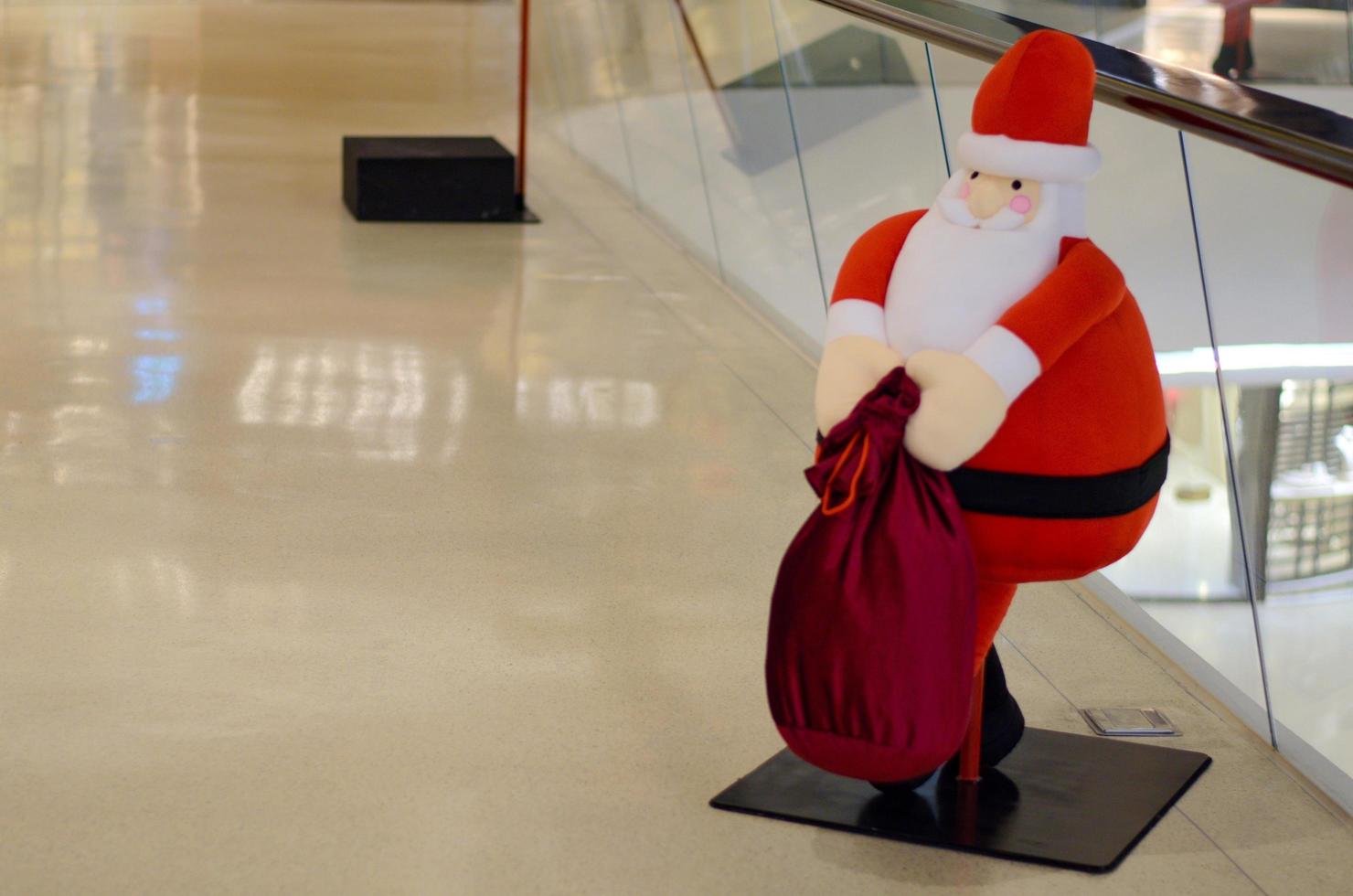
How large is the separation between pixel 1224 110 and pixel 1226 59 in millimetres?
10092

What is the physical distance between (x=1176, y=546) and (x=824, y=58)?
7.57ft

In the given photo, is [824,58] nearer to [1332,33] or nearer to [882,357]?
[882,357]

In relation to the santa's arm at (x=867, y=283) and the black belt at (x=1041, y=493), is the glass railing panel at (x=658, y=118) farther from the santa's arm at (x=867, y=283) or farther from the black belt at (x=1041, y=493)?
the black belt at (x=1041, y=493)

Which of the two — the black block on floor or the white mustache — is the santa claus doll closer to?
the white mustache

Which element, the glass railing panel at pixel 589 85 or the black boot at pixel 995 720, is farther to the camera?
the glass railing panel at pixel 589 85

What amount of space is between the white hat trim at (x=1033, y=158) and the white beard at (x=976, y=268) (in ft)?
0.09

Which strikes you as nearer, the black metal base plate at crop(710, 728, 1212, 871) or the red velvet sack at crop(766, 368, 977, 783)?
the red velvet sack at crop(766, 368, 977, 783)

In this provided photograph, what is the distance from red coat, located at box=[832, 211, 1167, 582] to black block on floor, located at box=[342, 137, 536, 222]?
4869mm

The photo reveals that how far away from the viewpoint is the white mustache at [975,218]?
1915mm

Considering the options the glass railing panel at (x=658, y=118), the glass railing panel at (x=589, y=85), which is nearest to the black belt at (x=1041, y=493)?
the glass railing panel at (x=658, y=118)

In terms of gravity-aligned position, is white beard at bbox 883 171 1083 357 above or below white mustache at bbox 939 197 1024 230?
below

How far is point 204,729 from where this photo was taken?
2400 millimetres

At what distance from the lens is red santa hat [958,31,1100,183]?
1.88 meters

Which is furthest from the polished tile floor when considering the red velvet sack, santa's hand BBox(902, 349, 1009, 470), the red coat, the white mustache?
the white mustache
